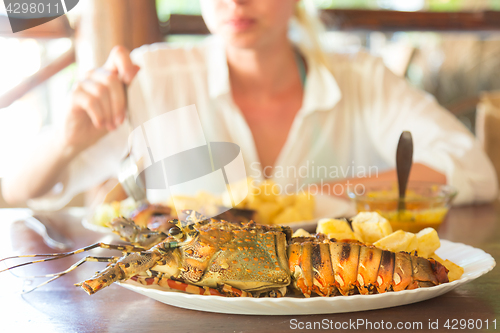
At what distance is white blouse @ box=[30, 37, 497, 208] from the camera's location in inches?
65.8

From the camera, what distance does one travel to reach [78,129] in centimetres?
133

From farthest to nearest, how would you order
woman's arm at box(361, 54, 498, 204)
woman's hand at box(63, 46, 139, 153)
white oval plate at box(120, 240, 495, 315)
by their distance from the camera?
1. woman's arm at box(361, 54, 498, 204)
2. woman's hand at box(63, 46, 139, 153)
3. white oval plate at box(120, 240, 495, 315)

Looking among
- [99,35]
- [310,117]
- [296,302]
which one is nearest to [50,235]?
[296,302]

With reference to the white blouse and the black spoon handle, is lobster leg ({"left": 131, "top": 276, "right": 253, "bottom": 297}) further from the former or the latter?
the white blouse

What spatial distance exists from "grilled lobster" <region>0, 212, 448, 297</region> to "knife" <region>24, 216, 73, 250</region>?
0.42 m

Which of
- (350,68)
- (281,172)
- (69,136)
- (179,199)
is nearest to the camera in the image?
(179,199)

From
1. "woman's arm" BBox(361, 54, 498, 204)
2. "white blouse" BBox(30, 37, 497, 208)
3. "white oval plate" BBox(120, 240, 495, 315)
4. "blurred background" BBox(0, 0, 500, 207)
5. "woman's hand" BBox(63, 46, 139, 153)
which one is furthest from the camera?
"blurred background" BBox(0, 0, 500, 207)

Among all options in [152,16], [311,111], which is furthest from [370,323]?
[152,16]

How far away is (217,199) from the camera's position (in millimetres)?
961

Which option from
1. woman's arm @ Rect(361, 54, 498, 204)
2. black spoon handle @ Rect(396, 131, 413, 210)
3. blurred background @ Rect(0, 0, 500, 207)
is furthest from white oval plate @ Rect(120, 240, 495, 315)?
blurred background @ Rect(0, 0, 500, 207)

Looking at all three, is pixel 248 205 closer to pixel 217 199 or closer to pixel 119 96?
pixel 217 199

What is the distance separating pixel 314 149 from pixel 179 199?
42.2 inches

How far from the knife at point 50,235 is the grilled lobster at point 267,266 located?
1.39 feet

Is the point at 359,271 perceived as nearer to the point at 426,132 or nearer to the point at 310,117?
the point at 426,132
